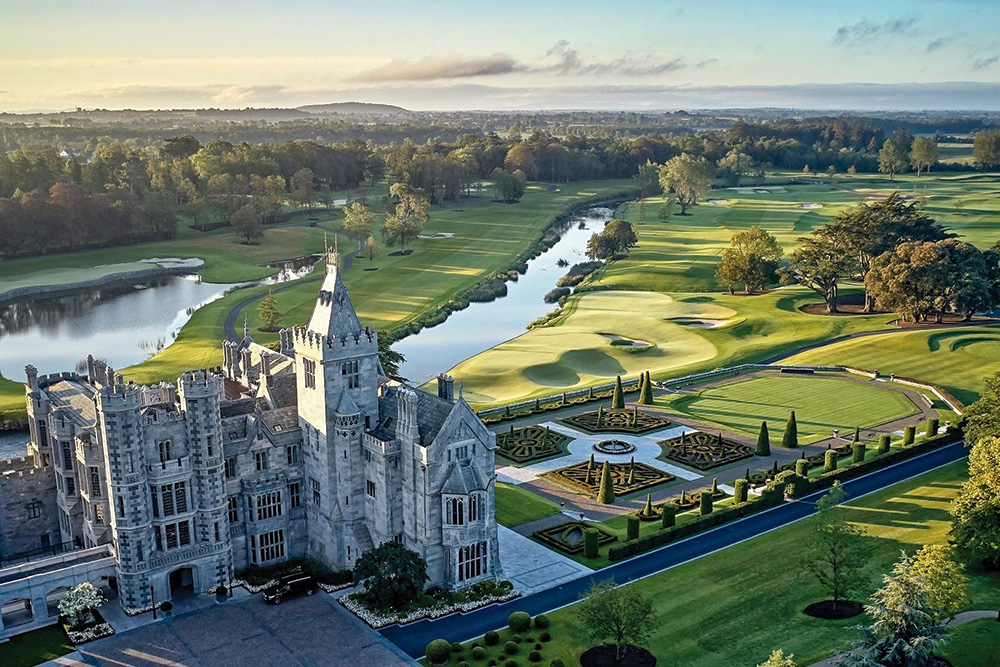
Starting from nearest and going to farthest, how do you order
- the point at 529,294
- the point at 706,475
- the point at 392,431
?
1. the point at 392,431
2. the point at 706,475
3. the point at 529,294

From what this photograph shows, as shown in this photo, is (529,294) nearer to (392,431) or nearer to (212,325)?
(212,325)

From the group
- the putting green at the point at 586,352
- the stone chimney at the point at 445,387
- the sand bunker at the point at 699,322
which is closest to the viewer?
the stone chimney at the point at 445,387

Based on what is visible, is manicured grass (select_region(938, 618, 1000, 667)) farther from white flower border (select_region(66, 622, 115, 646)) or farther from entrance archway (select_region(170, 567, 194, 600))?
white flower border (select_region(66, 622, 115, 646))

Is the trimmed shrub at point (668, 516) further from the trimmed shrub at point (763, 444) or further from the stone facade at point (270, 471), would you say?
the trimmed shrub at point (763, 444)

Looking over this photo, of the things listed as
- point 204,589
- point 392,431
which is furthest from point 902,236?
point 204,589

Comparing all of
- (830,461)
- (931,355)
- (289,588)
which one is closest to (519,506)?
(289,588)

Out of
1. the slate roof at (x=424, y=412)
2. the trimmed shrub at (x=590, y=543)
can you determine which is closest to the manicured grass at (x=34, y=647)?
the slate roof at (x=424, y=412)

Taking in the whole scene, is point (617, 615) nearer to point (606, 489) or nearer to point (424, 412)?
point (424, 412)
